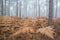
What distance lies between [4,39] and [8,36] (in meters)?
0.16

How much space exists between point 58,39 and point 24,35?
4.18 ft

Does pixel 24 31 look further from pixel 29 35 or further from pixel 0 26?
pixel 0 26

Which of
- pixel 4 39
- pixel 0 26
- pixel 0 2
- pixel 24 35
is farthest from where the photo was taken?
pixel 0 2

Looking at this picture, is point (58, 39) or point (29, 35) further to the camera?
point (58, 39)

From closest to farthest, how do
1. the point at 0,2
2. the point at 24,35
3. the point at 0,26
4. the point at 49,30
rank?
the point at 49,30
the point at 24,35
the point at 0,26
the point at 0,2

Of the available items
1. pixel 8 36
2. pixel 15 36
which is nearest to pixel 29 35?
pixel 15 36

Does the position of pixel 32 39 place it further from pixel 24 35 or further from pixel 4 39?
pixel 4 39

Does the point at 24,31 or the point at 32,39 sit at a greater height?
the point at 24,31

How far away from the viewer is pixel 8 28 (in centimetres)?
436

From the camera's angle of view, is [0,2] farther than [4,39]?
Yes

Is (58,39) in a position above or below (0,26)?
below

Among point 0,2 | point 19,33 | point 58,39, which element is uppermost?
point 0,2

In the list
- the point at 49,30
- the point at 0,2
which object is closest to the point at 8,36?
the point at 49,30

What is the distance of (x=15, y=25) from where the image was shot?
14.9 feet
